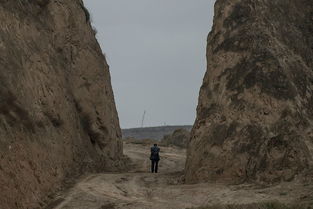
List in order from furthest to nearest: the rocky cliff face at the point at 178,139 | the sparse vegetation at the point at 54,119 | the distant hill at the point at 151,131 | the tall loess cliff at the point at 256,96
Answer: the distant hill at the point at 151,131
the rocky cliff face at the point at 178,139
the sparse vegetation at the point at 54,119
the tall loess cliff at the point at 256,96

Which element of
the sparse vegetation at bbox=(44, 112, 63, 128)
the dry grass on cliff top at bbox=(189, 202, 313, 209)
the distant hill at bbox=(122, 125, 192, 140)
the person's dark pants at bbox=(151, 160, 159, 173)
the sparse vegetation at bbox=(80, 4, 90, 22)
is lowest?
the dry grass on cliff top at bbox=(189, 202, 313, 209)

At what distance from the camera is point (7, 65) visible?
58.4 feet

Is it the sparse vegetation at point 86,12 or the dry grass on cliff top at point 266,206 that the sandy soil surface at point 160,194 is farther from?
the sparse vegetation at point 86,12

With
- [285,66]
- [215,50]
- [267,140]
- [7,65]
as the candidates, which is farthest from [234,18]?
[7,65]

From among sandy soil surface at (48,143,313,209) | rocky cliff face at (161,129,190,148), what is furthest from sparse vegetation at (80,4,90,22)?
rocky cliff face at (161,129,190,148)

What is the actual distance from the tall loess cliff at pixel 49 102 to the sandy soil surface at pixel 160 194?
933 millimetres

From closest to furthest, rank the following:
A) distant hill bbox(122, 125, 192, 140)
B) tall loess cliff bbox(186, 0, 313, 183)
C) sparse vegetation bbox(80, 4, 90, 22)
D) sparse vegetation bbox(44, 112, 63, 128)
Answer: tall loess cliff bbox(186, 0, 313, 183) → sparse vegetation bbox(44, 112, 63, 128) → sparse vegetation bbox(80, 4, 90, 22) → distant hill bbox(122, 125, 192, 140)

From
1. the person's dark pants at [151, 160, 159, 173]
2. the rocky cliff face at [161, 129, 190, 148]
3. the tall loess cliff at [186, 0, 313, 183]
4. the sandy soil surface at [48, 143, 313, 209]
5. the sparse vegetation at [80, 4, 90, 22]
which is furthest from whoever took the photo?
the rocky cliff face at [161, 129, 190, 148]

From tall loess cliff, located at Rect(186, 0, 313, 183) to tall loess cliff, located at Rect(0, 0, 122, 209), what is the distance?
16.2 feet

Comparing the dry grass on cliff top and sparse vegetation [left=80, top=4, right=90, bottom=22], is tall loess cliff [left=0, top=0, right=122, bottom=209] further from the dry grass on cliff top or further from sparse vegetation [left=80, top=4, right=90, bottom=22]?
the dry grass on cliff top

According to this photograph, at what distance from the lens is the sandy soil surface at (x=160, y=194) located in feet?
54.9

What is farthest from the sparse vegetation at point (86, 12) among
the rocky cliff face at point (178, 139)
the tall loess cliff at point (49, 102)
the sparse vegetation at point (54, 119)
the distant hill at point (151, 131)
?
the distant hill at point (151, 131)

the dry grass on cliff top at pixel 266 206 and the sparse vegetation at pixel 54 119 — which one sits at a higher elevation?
the sparse vegetation at pixel 54 119

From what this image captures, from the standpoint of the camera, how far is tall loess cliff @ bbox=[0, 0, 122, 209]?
662 inches
